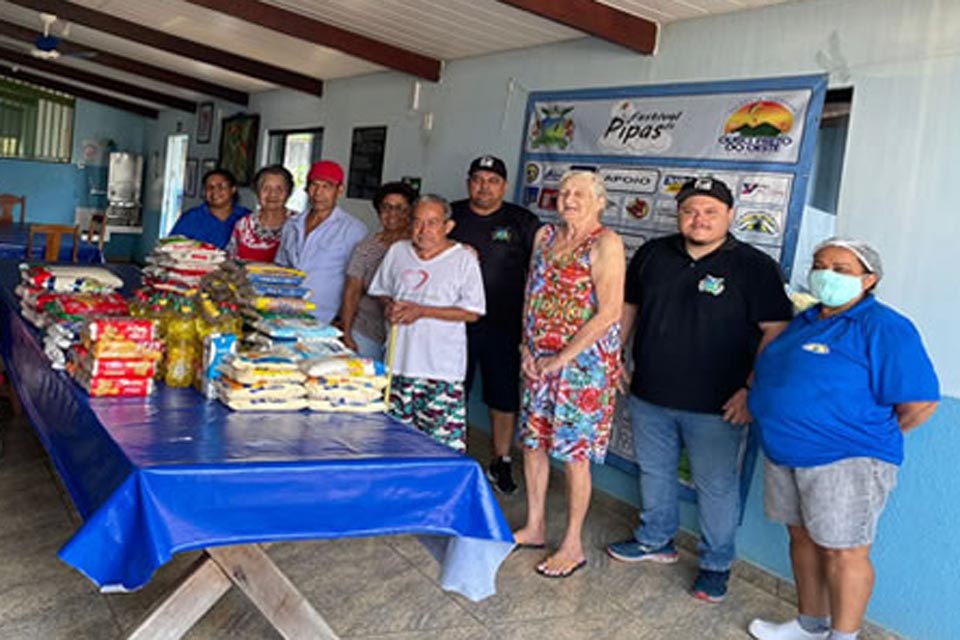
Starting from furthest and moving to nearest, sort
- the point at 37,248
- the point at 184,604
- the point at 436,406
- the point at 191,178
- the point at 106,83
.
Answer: the point at 106,83 < the point at 191,178 < the point at 37,248 < the point at 436,406 < the point at 184,604

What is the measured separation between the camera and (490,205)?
4.05m

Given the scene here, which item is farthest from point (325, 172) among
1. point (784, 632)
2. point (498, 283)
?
point (784, 632)

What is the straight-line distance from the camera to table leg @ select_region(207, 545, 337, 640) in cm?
221

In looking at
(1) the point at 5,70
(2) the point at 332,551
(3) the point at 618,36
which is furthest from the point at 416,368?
(1) the point at 5,70

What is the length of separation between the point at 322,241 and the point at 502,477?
1.43 metres

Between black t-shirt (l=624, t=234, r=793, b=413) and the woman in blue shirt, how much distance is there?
2314 millimetres

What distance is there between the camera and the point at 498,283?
162 inches

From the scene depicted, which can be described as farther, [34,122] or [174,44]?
[34,122]

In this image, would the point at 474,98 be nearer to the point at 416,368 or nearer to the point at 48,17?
the point at 416,368

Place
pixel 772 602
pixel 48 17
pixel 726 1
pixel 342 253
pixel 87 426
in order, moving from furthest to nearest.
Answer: pixel 48 17
pixel 342 253
pixel 726 1
pixel 772 602
pixel 87 426

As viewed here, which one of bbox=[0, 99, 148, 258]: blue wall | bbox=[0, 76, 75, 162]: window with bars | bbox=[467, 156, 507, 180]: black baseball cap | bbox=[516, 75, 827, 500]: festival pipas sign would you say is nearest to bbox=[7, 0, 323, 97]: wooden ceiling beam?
bbox=[516, 75, 827, 500]: festival pipas sign

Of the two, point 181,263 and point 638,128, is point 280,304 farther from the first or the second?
point 638,128

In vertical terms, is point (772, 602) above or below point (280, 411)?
below

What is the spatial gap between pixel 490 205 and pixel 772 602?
205 cm
